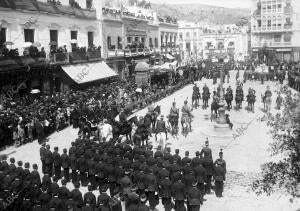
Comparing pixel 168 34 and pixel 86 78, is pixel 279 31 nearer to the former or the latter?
pixel 168 34

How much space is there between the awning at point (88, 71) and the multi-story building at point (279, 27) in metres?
33.6

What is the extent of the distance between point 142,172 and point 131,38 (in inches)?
1327

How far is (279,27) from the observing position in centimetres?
6156

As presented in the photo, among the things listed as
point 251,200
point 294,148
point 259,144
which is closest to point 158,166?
point 251,200

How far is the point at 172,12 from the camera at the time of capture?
171375 millimetres

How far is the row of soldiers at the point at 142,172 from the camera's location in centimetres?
1246

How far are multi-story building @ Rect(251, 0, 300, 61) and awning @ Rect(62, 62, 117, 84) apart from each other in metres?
33.6

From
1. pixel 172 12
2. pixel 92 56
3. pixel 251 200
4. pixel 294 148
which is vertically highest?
pixel 172 12

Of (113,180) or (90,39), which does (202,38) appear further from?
(113,180)

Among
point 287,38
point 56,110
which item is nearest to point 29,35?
point 56,110

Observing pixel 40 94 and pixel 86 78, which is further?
pixel 86 78

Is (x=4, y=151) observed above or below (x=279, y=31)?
below

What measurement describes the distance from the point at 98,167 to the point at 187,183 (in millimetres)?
3350

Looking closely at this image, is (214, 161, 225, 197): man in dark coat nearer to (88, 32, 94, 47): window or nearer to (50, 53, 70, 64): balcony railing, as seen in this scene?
(50, 53, 70, 64): balcony railing
